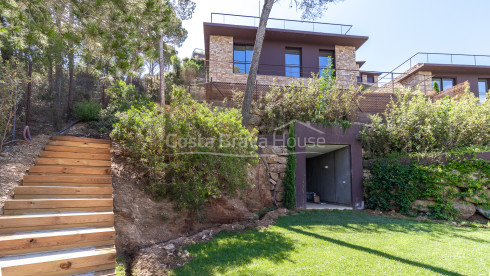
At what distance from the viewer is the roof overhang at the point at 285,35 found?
12.3m

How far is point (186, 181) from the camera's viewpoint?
4.77 m

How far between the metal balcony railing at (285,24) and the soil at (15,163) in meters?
10.1

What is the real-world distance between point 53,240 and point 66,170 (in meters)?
2.11

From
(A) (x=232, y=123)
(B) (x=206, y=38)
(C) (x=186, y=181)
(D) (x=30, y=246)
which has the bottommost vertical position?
(D) (x=30, y=246)

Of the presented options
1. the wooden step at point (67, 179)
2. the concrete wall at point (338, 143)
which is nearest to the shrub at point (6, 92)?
the wooden step at point (67, 179)

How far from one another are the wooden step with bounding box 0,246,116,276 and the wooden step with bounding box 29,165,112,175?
2.14 meters

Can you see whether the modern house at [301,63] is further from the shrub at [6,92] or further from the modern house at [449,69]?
the shrub at [6,92]

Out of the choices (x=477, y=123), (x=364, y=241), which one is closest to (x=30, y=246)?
(x=364, y=241)

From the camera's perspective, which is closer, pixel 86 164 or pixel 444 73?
pixel 86 164

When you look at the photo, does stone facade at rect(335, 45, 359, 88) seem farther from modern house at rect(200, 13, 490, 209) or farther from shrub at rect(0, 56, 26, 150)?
shrub at rect(0, 56, 26, 150)

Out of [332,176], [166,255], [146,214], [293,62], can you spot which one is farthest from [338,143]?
[293,62]

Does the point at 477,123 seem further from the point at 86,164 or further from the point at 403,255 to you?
the point at 86,164

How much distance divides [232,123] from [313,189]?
9082 millimetres

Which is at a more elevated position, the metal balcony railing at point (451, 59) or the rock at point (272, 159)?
the metal balcony railing at point (451, 59)
